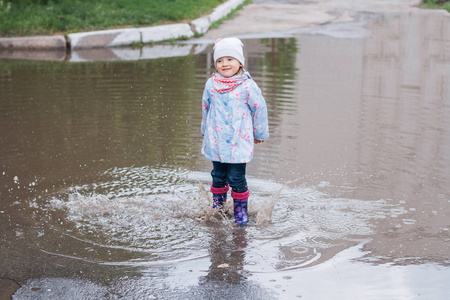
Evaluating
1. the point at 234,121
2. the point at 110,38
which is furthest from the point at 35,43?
the point at 234,121

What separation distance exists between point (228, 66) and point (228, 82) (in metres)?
0.11

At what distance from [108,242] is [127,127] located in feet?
9.78

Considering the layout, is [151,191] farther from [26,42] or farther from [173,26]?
[173,26]

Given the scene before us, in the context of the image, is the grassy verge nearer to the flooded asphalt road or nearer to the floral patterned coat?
the flooded asphalt road

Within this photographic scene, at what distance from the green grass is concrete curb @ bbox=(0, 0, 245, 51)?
1.24 ft

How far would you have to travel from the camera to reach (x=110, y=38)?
12672mm

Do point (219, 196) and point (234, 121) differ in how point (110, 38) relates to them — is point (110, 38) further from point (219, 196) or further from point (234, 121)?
point (234, 121)

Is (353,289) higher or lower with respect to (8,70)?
lower

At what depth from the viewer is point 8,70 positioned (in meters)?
10.1

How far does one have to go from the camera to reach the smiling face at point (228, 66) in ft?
14.2

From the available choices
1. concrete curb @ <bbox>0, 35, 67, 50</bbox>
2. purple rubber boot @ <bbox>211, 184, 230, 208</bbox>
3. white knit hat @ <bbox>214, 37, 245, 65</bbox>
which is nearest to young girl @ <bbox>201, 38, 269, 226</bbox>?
white knit hat @ <bbox>214, 37, 245, 65</bbox>

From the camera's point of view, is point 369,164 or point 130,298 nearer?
point 130,298

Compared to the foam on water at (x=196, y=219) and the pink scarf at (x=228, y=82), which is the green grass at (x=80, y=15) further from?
the pink scarf at (x=228, y=82)

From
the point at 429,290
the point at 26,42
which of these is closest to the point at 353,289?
the point at 429,290
